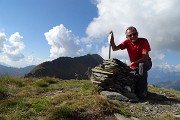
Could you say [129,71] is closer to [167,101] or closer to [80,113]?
[167,101]

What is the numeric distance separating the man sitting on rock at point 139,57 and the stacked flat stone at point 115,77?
1.20 ft

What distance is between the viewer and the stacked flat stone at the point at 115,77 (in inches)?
500

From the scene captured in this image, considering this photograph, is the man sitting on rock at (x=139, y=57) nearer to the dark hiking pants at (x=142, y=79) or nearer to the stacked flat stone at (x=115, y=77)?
the dark hiking pants at (x=142, y=79)

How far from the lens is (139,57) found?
13.8 metres

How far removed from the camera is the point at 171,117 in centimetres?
906

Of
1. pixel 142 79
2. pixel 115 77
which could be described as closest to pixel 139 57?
pixel 142 79

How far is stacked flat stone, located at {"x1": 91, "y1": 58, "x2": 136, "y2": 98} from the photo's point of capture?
41.7 feet

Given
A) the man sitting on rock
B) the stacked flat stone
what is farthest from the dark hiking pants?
the stacked flat stone

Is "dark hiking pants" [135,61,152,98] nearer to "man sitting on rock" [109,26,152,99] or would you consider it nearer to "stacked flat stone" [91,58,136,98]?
"man sitting on rock" [109,26,152,99]

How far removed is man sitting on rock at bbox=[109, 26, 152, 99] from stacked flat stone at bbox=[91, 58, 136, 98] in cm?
37

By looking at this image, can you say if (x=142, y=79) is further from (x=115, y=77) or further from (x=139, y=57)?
(x=115, y=77)

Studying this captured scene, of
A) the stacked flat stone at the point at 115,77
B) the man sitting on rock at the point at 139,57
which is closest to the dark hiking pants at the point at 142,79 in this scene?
the man sitting on rock at the point at 139,57

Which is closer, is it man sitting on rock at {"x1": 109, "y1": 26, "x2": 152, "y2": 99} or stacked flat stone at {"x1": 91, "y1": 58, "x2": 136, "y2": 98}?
stacked flat stone at {"x1": 91, "y1": 58, "x2": 136, "y2": 98}

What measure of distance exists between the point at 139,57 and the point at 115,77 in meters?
1.70
